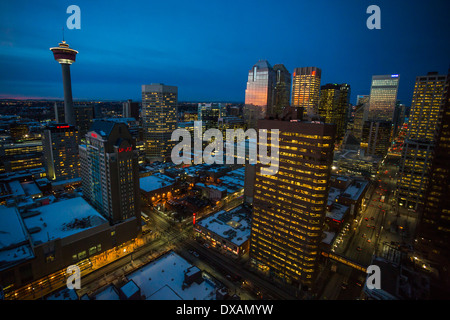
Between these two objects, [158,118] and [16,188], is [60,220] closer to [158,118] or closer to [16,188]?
[16,188]

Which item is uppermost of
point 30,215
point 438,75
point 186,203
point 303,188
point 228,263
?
point 438,75

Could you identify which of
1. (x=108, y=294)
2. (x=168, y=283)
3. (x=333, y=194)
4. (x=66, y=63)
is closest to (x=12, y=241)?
(x=108, y=294)

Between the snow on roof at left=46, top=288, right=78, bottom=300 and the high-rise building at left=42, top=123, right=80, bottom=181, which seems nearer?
the snow on roof at left=46, top=288, right=78, bottom=300

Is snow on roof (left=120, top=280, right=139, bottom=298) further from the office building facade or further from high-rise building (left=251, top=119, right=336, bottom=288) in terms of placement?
the office building facade

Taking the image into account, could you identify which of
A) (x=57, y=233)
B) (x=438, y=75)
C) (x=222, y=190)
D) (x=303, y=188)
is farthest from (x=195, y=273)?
(x=438, y=75)

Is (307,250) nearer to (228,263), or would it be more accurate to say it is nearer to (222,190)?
(228,263)

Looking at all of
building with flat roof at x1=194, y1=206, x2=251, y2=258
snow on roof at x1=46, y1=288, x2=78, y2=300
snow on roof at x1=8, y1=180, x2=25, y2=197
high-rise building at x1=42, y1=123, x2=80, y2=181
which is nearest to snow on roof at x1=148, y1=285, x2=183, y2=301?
snow on roof at x1=46, y1=288, x2=78, y2=300

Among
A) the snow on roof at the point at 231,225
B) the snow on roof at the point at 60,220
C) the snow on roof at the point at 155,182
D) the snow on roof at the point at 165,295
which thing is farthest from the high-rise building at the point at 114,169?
the snow on roof at the point at 165,295
